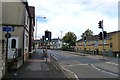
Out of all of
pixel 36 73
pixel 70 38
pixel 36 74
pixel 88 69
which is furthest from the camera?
pixel 70 38

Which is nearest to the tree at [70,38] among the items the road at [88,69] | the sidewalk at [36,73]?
the road at [88,69]

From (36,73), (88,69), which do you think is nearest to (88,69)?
(88,69)

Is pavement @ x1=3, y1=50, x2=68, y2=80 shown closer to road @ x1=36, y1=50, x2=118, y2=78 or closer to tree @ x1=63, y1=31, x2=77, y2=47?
road @ x1=36, y1=50, x2=118, y2=78

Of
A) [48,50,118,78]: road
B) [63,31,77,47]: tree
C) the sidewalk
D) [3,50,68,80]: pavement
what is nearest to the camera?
[3,50,68,80]: pavement

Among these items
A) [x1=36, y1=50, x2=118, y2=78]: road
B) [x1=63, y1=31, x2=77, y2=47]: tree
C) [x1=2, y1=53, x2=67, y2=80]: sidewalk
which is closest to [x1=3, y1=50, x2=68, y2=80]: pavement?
[x1=2, y1=53, x2=67, y2=80]: sidewalk

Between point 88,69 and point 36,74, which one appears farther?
point 88,69

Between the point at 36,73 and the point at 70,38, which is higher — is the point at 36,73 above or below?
below

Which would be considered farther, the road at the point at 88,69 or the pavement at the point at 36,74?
the road at the point at 88,69

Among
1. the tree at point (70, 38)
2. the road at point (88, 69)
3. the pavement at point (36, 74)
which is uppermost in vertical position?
the tree at point (70, 38)

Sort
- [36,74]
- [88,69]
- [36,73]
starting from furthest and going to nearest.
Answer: [88,69]
[36,73]
[36,74]

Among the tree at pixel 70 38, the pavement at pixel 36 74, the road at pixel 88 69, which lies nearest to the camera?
the pavement at pixel 36 74

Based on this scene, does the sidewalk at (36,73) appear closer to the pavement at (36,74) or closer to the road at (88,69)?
the pavement at (36,74)

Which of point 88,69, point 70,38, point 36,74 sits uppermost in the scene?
point 70,38

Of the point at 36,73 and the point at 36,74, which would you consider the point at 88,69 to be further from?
the point at 36,74
